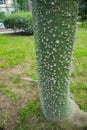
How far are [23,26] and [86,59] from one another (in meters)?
4.05

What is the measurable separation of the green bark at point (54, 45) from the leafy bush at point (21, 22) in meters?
5.87

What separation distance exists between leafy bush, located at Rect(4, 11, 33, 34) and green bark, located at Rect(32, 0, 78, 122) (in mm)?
5867

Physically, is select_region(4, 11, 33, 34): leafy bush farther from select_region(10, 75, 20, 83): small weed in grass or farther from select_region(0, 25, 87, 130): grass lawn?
select_region(10, 75, 20, 83): small weed in grass

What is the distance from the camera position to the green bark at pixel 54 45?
162cm

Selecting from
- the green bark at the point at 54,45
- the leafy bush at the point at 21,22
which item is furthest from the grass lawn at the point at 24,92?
the leafy bush at the point at 21,22

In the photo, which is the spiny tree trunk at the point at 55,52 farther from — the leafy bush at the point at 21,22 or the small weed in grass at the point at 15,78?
the leafy bush at the point at 21,22

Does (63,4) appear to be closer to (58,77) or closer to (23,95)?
(58,77)

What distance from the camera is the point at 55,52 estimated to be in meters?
1.80

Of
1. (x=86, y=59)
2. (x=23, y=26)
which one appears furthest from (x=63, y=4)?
(x=23, y=26)

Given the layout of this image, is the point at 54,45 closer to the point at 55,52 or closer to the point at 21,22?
the point at 55,52

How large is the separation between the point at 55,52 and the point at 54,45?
7 centimetres

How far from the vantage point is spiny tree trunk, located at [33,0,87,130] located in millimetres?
1627

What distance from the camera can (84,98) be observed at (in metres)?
2.86

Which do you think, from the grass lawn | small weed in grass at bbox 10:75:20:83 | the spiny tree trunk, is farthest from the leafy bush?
the spiny tree trunk
